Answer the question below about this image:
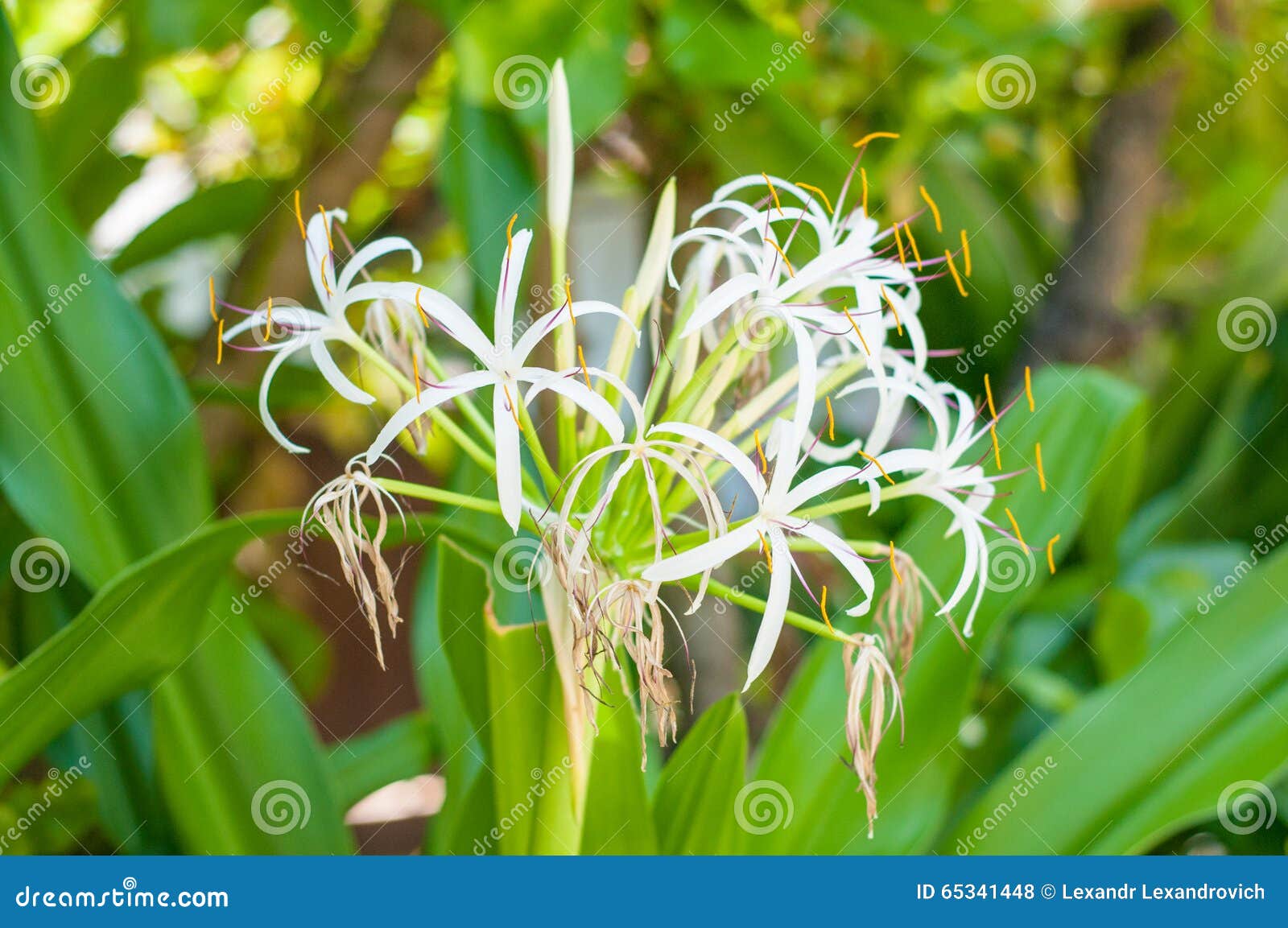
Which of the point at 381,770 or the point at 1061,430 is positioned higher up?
the point at 1061,430

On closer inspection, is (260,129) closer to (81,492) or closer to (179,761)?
(81,492)

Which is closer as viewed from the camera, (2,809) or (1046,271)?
(2,809)

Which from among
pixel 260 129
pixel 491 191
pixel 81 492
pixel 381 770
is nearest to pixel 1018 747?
pixel 381 770
